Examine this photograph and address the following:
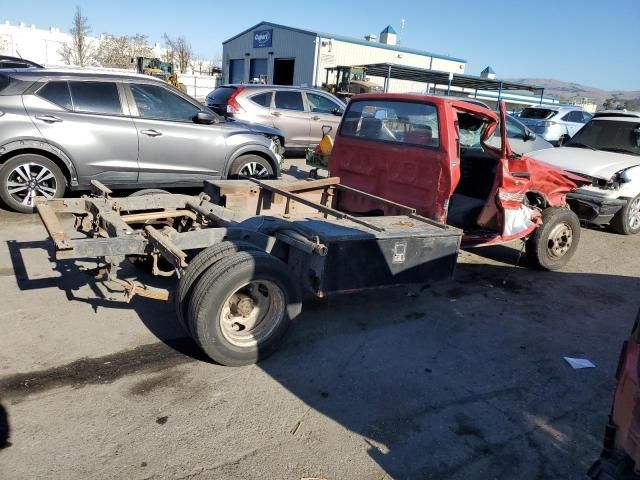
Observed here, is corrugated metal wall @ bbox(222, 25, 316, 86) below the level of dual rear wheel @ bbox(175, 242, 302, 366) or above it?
above

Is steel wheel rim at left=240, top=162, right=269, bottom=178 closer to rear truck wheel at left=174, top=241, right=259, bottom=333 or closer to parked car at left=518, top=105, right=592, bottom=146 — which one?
rear truck wheel at left=174, top=241, right=259, bottom=333

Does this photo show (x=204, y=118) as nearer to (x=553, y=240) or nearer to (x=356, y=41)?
(x=553, y=240)

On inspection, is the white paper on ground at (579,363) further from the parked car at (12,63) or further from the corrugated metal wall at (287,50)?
the corrugated metal wall at (287,50)

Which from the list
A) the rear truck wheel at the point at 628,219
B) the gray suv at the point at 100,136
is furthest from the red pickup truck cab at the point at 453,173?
the rear truck wheel at the point at 628,219

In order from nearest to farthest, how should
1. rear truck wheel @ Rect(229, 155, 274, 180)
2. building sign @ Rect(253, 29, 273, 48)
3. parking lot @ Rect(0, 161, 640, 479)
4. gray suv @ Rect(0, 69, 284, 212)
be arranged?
parking lot @ Rect(0, 161, 640, 479) < gray suv @ Rect(0, 69, 284, 212) < rear truck wheel @ Rect(229, 155, 274, 180) < building sign @ Rect(253, 29, 273, 48)

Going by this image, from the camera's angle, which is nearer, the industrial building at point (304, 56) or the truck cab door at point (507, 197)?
the truck cab door at point (507, 197)

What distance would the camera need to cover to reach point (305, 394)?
334 centimetres

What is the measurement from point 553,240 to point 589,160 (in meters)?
2.99

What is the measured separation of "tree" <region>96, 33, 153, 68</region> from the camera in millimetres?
43938

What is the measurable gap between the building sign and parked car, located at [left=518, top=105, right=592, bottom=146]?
1999 cm

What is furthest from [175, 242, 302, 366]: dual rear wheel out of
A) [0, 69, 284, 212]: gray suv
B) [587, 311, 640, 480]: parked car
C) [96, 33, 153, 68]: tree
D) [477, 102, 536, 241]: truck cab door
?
[96, 33, 153, 68]: tree

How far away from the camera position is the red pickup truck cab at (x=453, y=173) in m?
5.16

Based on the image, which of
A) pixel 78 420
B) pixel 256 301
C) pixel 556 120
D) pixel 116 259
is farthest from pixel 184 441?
pixel 556 120

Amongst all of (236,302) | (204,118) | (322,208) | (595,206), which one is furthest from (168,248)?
(595,206)
